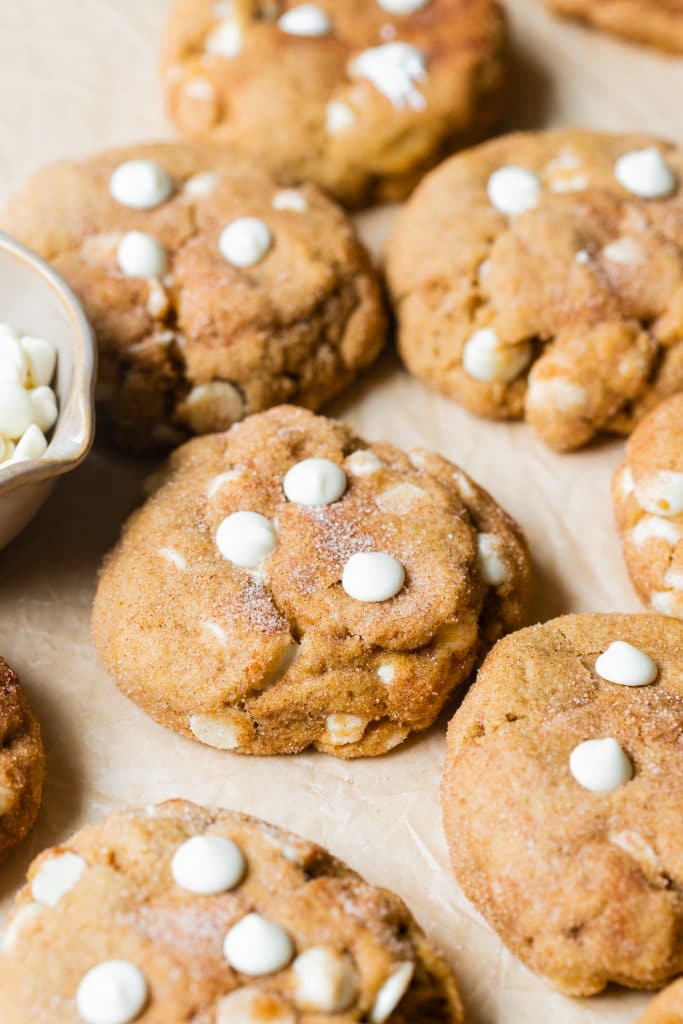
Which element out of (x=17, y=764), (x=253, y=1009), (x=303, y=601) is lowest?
(x=17, y=764)

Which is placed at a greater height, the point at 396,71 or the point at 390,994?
the point at 396,71

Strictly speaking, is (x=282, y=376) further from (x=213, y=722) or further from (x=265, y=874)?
(x=265, y=874)

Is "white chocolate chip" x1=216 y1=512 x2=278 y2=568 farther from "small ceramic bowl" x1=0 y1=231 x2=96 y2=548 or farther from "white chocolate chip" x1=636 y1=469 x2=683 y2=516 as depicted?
"white chocolate chip" x1=636 y1=469 x2=683 y2=516

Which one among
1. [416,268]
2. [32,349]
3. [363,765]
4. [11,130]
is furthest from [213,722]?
[11,130]

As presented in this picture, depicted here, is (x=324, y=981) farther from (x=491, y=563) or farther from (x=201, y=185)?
(x=201, y=185)

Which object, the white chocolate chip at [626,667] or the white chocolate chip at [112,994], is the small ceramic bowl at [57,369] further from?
the white chocolate chip at [626,667]

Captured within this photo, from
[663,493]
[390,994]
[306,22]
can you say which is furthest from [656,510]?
[306,22]

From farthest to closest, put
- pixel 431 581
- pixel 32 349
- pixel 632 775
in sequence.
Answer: pixel 32 349 < pixel 431 581 < pixel 632 775
